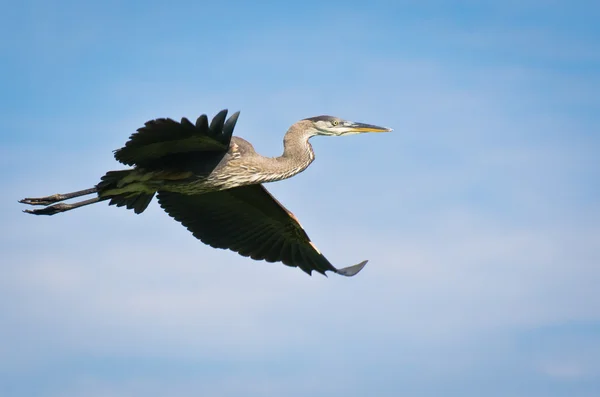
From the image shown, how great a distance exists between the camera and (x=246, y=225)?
15.3m

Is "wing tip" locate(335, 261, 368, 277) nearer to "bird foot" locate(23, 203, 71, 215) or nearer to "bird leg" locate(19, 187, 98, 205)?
"bird leg" locate(19, 187, 98, 205)

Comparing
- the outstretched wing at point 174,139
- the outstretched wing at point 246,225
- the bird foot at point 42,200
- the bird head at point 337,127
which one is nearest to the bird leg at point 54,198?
the bird foot at point 42,200

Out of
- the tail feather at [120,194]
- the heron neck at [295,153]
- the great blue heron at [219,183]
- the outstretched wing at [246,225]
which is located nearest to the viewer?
the great blue heron at [219,183]

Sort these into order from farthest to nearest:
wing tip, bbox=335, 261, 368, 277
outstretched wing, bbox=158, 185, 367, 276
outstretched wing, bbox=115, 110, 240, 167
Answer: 1. outstretched wing, bbox=158, 185, 367, 276
2. wing tip, bbox=335, 261, 368, 277
3. outstretched wing, bbox=115, 110, 240, 167

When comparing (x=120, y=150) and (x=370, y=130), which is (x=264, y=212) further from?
(x=120, y=150)

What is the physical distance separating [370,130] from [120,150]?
409cm

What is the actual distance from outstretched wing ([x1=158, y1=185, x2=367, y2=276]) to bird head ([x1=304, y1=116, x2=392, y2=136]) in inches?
56.9

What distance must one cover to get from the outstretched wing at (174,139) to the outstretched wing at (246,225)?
6.72 ft

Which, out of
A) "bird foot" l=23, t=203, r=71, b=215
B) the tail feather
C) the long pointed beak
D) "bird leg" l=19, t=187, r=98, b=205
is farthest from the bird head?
"bird foot" l=23, t=203, r=71, b=215

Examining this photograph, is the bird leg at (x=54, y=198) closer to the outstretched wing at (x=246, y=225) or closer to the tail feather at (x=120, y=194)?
the tail feather at (x=120, y=194)

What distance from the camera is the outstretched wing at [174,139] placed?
1160cm

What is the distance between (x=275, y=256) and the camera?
15227 mm

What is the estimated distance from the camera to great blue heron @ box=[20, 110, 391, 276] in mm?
12188

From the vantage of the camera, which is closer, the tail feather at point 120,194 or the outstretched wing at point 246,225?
the tail feather at point 120,194
